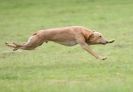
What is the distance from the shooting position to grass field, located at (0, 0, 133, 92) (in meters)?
10.4

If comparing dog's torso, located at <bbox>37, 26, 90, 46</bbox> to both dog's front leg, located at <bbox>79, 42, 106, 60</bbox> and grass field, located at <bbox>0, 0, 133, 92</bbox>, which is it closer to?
dog's front leg, located at <bbox>79, 42, 106, 60</bbox>

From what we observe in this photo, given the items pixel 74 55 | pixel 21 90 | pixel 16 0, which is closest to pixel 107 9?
pixel 16 0

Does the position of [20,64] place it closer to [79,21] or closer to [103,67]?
[103,67]

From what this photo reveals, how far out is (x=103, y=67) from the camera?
12.2 meters

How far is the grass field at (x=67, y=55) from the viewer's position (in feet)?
34.2

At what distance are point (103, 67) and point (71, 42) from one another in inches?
45.5

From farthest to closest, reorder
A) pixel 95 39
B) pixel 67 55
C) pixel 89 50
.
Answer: pixel 67 55 < pixel 95 39 < pixel 89 50

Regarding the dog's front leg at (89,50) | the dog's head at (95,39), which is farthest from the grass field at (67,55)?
the dog's head at (95,39)

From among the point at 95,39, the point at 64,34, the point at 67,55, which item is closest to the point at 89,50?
the point at 95,39

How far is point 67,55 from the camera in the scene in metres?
14.2

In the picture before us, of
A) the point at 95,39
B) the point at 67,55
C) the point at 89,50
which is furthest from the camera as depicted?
the point at 67,55

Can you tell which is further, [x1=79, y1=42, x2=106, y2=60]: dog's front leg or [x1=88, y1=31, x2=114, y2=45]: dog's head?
[x1=88, y1=31, x2=114, y2=45]: dog's head

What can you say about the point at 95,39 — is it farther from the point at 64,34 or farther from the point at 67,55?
the point at 67,55

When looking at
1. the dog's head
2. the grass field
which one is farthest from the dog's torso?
the grass field
